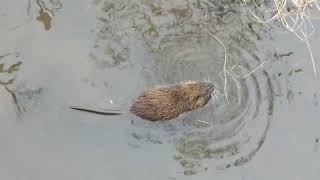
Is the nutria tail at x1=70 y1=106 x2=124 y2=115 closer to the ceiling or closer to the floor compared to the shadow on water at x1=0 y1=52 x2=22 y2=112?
closer to the floor

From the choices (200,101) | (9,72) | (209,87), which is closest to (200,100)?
(200,101)

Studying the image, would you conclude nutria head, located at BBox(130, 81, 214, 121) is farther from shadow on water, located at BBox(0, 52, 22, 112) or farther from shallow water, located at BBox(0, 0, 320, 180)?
shadow on water, located at BBox(0, 52, 22, 112)

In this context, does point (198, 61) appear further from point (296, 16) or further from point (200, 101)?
point (296, 16)

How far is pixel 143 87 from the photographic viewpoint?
232 inches

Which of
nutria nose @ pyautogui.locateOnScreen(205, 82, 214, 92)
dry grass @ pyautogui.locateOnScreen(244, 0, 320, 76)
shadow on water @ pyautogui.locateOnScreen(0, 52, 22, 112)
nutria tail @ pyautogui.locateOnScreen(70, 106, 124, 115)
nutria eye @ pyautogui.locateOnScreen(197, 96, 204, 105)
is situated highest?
dry grass @ pyautogui.locateOnScreen(244, 0, 320, 76)

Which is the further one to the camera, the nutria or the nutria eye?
the nutria eye

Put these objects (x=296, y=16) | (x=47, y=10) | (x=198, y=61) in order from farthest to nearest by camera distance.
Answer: (x=296, y=16)
(x=47, y=10)
(x=198, y=61)

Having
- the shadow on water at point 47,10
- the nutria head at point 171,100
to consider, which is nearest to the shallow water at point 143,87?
the shadow on water at point 47,10

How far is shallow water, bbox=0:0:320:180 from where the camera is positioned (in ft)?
18.0

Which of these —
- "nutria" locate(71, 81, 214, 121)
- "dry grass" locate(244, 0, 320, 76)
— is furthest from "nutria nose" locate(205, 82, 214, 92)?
"dry grass" locate(244, 0, 320, 76)

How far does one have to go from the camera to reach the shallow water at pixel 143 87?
18.0 ft

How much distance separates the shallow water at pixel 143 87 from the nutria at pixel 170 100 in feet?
0.33

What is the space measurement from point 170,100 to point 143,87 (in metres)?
0.38

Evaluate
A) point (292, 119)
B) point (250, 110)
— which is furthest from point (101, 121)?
point (292, 119)
